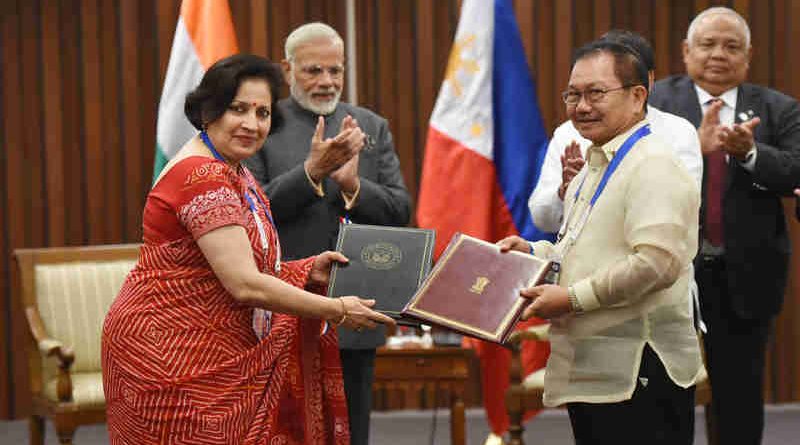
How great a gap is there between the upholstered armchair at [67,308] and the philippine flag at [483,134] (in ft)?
4.82

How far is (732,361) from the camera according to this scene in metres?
3.97

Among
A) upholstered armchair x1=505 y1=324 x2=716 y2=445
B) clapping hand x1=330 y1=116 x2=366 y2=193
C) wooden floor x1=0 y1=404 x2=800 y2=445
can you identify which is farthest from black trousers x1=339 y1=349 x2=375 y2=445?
wooden floor x1=0 y1=404 x2=800 y2=445

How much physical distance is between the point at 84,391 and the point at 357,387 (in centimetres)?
159

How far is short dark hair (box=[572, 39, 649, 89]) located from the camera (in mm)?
2568

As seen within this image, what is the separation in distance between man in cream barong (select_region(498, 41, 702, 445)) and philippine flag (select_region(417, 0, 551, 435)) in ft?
7.68

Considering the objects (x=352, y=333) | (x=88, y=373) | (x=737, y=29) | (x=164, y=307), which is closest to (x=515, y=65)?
(x=737, y=29)

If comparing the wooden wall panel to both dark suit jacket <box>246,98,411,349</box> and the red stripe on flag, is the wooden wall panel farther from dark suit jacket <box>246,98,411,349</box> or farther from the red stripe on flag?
dark suit jacket <box>246,98,411,349</box>

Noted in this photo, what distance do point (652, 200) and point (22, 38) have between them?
412 centimetres

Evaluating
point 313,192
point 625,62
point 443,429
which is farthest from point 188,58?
point 625,62

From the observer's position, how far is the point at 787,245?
13.1 ft

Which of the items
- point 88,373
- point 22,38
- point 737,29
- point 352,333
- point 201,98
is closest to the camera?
point 201,98

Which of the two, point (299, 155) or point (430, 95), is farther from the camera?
point (430, 95)

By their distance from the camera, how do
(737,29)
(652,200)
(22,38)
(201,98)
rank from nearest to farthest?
(652,200) < (201,98) < (737,29) < (22,38)

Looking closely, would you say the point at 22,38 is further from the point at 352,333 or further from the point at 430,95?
the point at 352,333
